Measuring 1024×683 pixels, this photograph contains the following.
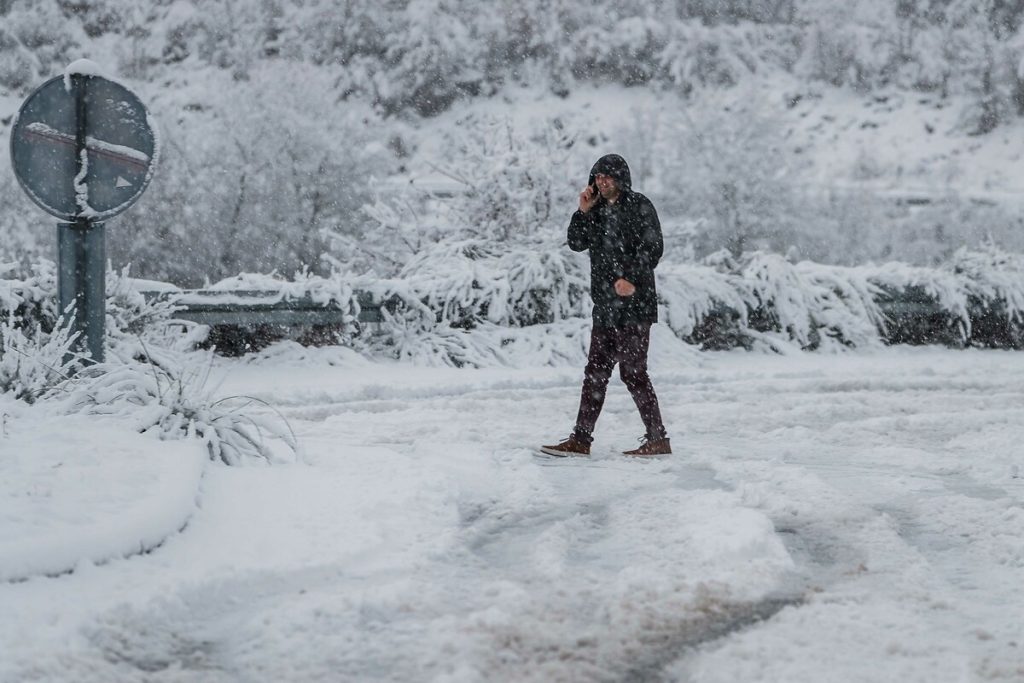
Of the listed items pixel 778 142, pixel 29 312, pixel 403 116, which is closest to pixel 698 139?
pixel 778 142

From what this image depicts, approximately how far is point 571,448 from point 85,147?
319cm

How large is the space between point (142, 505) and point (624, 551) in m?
1.82

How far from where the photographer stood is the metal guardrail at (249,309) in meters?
9.95

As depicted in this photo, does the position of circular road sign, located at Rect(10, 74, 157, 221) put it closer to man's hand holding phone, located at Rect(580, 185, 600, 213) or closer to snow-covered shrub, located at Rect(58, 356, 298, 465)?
snow-covered shrub, located at Rect(58, 356, 298, 465)

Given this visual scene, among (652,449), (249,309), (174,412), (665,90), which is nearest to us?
(174,412)

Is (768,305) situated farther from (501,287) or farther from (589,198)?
(589,198)

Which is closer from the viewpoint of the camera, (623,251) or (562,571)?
(562,571)

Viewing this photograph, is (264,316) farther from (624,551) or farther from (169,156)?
(169,156)

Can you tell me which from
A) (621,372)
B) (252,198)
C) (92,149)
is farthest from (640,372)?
(252,198)

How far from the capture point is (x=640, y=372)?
640cm

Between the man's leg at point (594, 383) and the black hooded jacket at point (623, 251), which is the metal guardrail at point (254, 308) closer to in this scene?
the man's leg at point (594, 383)

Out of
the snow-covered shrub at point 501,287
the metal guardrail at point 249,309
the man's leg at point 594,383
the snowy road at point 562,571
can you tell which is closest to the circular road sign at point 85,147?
the snowy road at point 562,571

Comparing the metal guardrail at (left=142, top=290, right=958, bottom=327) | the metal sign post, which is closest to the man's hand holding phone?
the metal sign post

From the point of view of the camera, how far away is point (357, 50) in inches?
1870
